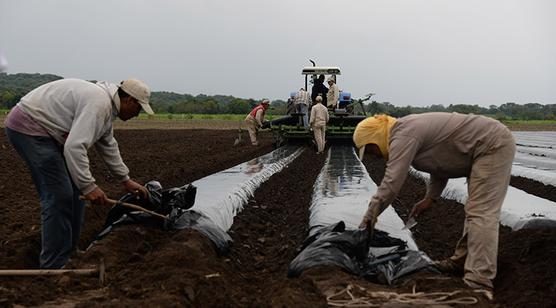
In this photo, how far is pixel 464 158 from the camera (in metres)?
4.05

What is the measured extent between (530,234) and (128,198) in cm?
346

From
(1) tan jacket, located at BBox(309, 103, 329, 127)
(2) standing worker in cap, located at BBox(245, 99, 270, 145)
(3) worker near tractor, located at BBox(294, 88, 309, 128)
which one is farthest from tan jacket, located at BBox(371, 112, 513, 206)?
(3) worker near tractor, located at BBox(294, 88, 309, 128)

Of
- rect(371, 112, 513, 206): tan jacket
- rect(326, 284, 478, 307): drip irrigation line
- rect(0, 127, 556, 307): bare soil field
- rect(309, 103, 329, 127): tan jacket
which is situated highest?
rect(371, 112, 513, 206): tan jacket

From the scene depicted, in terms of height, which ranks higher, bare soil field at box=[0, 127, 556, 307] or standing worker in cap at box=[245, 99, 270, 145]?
standing worker in cap at box=[245, 99, 270, 145]

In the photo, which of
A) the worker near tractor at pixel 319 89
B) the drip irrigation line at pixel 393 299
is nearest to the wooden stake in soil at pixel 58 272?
the drip irrigation line at pixel 393 299

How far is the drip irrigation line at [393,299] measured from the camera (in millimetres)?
3139

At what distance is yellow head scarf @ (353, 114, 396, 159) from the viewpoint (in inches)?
157

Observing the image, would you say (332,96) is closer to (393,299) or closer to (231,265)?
(231,265)

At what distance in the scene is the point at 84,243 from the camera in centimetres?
534

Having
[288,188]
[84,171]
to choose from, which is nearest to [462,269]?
[84,171]

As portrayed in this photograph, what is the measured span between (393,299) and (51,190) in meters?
2.55

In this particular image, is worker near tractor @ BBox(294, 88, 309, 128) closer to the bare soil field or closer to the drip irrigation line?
the bare soil field

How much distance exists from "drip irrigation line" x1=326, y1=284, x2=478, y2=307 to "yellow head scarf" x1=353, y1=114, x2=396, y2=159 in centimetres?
106

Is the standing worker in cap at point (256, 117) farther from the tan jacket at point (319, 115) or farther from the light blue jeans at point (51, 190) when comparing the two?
the light blue jeans at point (51, 190)
